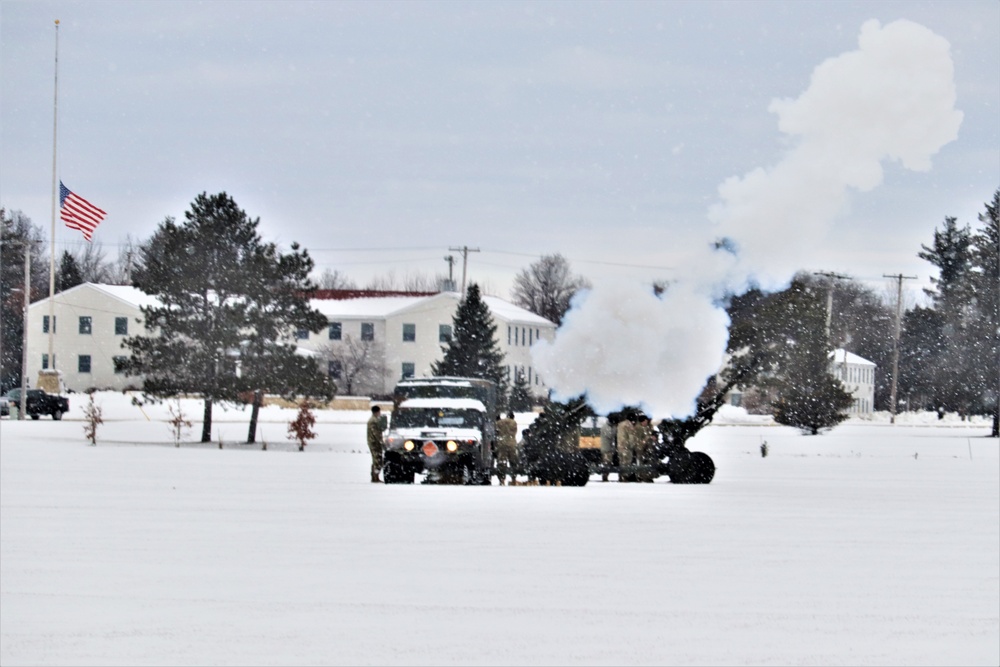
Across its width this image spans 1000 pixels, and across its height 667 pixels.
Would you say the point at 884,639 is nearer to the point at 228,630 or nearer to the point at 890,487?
the point at 228,630

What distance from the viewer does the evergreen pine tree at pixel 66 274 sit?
92.2m

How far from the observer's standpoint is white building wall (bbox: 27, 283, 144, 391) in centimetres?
8519

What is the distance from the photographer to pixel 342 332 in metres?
90.0

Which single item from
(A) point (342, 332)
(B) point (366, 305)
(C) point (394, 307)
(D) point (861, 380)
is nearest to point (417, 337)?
(C) point (394, 307)

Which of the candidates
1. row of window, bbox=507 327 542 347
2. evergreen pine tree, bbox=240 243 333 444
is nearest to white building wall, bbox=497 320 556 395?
row of window, bbox=507 327 542 347

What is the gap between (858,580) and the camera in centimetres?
1410

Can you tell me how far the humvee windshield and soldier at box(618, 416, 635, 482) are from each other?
323 centimetres

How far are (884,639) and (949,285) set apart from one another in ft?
229

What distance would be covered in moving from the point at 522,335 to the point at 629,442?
60.4 meters

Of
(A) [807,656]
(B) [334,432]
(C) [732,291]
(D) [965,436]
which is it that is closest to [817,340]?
(D) [965,436]

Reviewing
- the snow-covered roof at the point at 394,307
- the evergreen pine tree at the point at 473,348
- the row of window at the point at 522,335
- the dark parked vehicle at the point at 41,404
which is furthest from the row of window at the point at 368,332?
the dark parked vehicle at the point at 41,404

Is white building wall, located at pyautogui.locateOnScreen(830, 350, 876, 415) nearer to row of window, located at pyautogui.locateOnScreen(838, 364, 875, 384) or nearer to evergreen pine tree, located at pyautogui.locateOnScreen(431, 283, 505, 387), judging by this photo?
row of window, located at pyautogui.locateOnScreen(838, 364, 875, 384)

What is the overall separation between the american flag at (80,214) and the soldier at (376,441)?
20.9 meters

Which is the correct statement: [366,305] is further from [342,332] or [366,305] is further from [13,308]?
[13,308]
